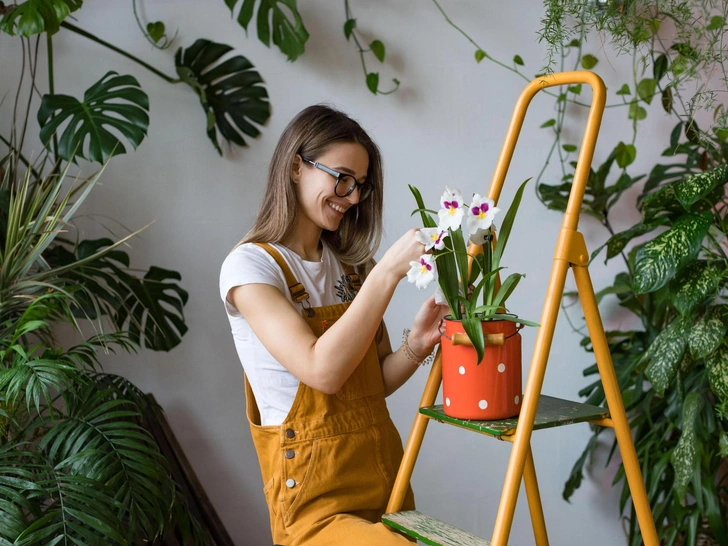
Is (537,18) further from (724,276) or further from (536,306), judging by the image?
(724,276)

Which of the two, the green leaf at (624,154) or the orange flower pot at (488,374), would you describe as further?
the green leaf at (624,154)

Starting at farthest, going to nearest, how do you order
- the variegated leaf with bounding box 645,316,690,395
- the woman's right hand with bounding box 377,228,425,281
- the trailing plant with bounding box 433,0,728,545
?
the variegated leaf with bounding box 645,316,690,395 < the trailing plant with bounding box 433,0,728,545 < the woman's right hand with bounding box 377,228,425,281

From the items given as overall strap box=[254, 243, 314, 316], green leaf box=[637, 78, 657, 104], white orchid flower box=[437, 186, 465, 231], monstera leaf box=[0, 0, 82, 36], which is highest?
green leaf box=[637, 78, 657, 104]

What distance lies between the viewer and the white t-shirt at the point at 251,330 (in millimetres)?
1449

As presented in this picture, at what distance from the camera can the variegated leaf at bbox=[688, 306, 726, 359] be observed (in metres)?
1.91

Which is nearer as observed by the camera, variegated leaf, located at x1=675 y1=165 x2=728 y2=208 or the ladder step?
the ladder step

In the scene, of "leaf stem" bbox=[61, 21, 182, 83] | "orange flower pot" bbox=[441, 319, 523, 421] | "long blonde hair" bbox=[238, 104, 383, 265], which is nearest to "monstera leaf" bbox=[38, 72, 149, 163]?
"leaf stem" bbox=[61, 21, 182, 83]

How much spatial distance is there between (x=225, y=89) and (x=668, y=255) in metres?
1.47

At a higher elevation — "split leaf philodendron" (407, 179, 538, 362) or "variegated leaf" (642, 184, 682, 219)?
"variegated leaf" (642, 184, 682, 219)

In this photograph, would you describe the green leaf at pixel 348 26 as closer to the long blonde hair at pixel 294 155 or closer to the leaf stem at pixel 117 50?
the leaf stem at pixel 117 50

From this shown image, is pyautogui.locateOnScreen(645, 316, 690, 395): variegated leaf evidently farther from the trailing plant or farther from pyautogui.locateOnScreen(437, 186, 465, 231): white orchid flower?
pyautogui.locateOnScreen(437, 186, 465, 231): white orchid flower

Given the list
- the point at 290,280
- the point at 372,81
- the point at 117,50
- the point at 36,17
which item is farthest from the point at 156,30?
the point at 290,280

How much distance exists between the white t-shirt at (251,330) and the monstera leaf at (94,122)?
0.76 meters

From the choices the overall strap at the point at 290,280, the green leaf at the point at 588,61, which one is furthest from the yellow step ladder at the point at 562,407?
the green leaf at the point at 588,61
